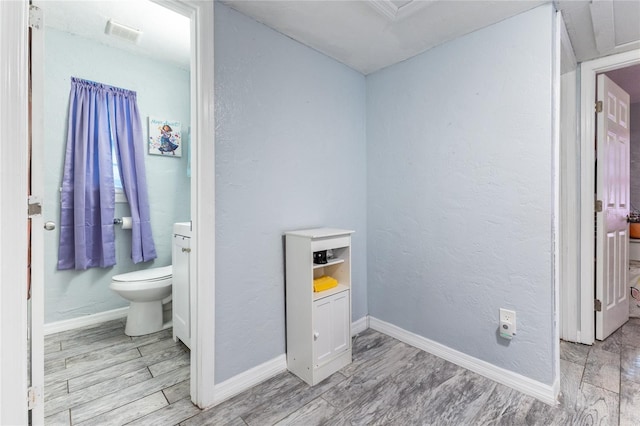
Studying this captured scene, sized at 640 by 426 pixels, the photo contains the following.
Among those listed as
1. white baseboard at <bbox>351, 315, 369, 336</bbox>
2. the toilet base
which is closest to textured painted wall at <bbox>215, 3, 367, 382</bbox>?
white baseboard at <bbox>351, 315, 369, 336</bbox>

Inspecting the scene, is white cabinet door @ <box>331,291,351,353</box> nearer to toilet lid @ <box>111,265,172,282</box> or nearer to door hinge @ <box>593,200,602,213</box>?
toilet lid @ <box>111,265,172,282</box>

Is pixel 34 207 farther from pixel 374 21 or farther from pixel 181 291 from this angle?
pixel 374 21

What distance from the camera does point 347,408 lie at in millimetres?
1479

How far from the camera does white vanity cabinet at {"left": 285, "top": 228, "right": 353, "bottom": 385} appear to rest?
1676mm

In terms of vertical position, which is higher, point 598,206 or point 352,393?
point 598,206

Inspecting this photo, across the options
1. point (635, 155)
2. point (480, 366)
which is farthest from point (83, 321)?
point (635, 155)

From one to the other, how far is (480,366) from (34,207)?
2.35 metres

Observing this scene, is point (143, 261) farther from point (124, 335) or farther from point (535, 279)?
point (535, 279)

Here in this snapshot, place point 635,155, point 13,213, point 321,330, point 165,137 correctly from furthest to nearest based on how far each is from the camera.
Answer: point 635,155
point 165,137
point 321,330
point 13,213

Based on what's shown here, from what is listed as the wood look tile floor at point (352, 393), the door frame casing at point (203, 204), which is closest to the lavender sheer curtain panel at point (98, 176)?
the wood look tile floor at point (352, 393)

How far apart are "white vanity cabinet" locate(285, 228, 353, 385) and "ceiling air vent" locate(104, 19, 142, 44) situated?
6.36ft

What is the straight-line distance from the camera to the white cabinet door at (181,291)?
1.89 meters

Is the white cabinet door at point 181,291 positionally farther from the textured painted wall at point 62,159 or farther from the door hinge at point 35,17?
the door hinge at point 35,17

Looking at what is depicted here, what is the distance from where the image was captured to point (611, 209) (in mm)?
2189
